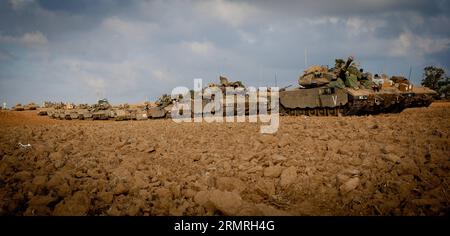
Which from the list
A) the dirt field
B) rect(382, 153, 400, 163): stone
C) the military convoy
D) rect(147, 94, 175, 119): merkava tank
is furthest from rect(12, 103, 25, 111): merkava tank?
rect(382, 153, 400, 163): stone

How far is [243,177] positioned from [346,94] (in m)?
10.7

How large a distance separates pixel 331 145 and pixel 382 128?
2.68 m

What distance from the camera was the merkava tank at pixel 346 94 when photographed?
47.3 feet

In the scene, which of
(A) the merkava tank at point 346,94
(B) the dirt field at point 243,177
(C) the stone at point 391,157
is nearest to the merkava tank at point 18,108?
(A) the merkava tank at point 346,94

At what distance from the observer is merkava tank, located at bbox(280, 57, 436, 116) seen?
47.3 feet

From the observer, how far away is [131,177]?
193 inches

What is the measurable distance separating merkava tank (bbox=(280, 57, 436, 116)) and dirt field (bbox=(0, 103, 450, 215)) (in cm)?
759

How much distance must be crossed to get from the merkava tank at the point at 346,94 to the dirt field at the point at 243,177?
7585mm

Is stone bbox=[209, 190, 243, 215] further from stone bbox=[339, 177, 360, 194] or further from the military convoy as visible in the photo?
the military convoy
